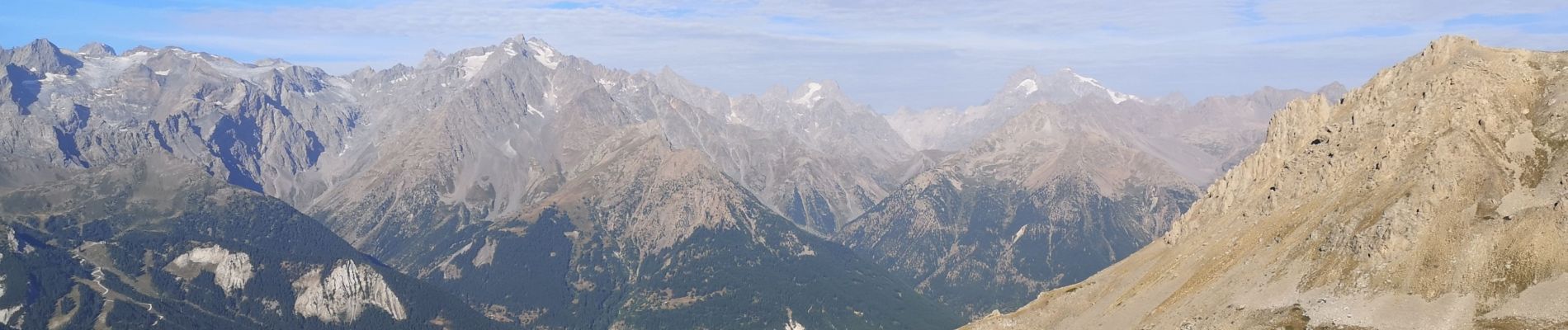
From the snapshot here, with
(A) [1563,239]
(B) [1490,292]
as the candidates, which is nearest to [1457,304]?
(B) [1490,292]

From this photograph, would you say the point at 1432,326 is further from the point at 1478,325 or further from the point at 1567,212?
the point at 1567,212

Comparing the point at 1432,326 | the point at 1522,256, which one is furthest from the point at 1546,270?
the point at 1432,326

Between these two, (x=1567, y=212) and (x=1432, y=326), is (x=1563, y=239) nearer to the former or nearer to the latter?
(x=1567, y=212)

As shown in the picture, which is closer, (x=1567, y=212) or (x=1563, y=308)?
(x=1563, y=308)

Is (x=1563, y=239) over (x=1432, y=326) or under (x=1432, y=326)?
over

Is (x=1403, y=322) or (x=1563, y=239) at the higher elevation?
(x=1563, y=239)

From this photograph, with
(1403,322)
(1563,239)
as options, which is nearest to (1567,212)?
(1563,239)

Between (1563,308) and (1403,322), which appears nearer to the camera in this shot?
(1563,308)
